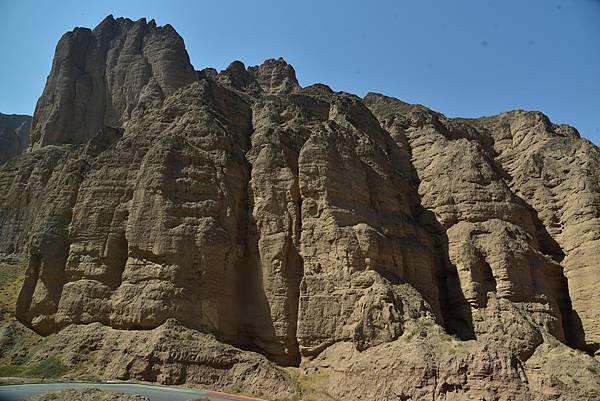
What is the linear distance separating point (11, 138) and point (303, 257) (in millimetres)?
72378

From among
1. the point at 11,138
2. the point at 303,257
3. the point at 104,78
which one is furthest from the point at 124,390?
the point at 11,138

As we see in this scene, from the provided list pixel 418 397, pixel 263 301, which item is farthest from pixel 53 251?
pixel 418 397

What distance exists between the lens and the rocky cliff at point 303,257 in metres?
32.3

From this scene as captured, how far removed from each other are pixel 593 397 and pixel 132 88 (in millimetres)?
57555

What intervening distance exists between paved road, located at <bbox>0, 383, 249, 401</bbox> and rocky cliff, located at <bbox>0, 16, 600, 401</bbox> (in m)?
2.26

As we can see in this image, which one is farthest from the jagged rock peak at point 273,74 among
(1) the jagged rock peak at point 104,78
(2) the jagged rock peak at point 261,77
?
(1) the jagged rock peak at point 104,78

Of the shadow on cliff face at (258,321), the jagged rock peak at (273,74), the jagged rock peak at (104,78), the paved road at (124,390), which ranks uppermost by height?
the jagged rock peak at (273,74)

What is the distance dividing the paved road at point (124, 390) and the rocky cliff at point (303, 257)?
89.2 inches

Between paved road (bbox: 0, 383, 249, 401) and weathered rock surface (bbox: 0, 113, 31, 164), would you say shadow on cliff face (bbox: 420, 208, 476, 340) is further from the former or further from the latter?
weathered rock surface (bbox: 0, 113, 31, 164)

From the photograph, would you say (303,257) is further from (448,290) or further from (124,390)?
(124,390)

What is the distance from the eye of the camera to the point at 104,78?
7150cm

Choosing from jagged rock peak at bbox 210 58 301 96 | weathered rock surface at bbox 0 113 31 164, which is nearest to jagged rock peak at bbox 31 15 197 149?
jagged rock peak at bbox 210 58 301 96

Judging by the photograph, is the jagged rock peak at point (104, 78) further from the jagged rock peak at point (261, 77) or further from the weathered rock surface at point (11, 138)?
the weathered rock surface at point (11, 138)

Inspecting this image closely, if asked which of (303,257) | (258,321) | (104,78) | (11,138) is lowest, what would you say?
(258,321)
